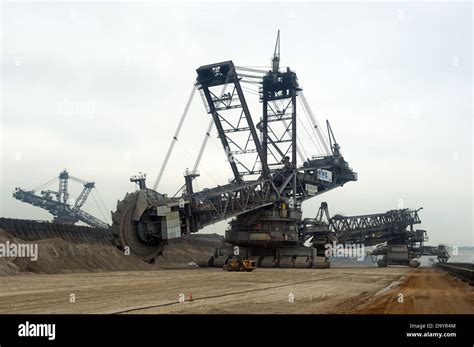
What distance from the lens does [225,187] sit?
2298 inches

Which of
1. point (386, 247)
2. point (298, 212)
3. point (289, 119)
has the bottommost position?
point (386, 247)

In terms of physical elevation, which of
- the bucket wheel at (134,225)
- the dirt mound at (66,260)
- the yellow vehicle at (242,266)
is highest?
the bucket wheel at (134,225)

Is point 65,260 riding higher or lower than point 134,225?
lower

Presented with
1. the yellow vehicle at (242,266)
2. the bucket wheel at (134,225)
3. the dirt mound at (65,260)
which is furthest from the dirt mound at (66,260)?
the yellow vehicle at (242,266)

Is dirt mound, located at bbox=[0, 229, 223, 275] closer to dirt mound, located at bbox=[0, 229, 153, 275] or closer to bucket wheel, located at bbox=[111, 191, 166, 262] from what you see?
dirt mound, located at bbox=[0, 229, 153, 275]

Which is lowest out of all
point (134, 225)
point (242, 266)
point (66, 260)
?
point (242, 266)

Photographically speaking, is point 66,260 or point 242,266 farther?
point 242,266

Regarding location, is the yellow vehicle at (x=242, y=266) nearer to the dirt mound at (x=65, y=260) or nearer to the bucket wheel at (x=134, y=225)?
the bucket wheel at (x=134, y=225)

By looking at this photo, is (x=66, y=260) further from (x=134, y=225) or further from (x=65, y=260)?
(x=134, y=225)

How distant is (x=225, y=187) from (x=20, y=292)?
38.8 m

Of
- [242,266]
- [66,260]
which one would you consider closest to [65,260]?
[66,260]

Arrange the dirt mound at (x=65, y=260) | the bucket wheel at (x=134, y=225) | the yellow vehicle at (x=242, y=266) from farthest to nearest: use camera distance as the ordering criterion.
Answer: the bucket wheel at (x=134, y=225), the yellow vehicle at (x=242, y=266), the dirt mound at (x=65, y=260)
